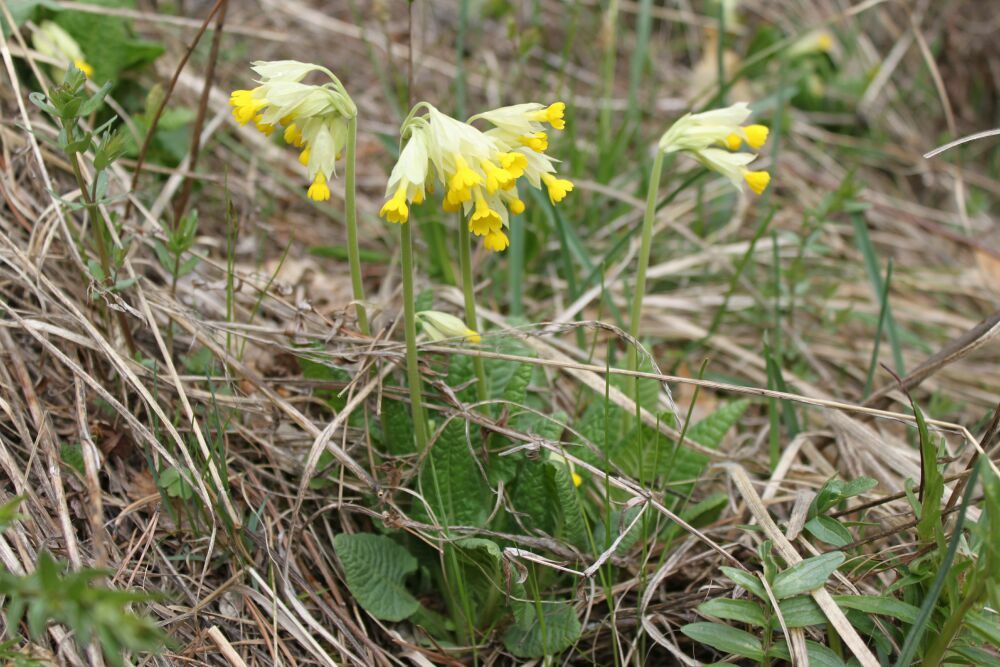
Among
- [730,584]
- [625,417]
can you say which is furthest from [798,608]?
[625,417]

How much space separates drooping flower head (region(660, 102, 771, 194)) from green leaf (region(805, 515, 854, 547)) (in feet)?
2.54

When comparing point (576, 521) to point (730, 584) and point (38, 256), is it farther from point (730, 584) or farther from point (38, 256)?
point (38, 256)

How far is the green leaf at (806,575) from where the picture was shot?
5.72ft

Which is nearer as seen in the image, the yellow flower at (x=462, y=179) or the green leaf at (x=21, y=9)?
the yellow flower at (x=462, y=179)

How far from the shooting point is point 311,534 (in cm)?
214

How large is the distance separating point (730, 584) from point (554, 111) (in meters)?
1.12

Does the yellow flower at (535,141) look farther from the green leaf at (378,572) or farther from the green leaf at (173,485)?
the green leaf at (173,485)

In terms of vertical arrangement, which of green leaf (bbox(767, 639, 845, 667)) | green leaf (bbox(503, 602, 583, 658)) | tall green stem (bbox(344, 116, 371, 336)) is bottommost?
green leaf (bbox(503, 602, 583, 658))

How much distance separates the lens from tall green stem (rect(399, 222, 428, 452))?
1829 millimetres

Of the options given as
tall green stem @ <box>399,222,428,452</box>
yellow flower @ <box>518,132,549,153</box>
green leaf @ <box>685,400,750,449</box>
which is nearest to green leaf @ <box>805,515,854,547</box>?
green leaf @ <box>685,400,750,449</box>

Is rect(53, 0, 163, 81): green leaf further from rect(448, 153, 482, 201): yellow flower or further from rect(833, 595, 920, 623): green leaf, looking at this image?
rect(833, 595, 920, 623): green leaf

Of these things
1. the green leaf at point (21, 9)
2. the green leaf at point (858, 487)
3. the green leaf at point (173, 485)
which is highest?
the green leaf at point (21, 9)

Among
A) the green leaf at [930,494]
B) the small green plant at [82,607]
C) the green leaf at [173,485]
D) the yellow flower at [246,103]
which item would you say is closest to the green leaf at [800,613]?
the green leaf at [930,494]

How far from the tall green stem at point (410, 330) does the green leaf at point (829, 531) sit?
2.88 feet
